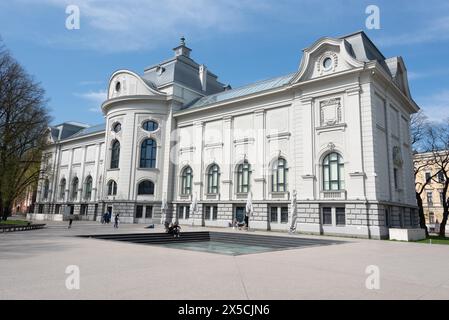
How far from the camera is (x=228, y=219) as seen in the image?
34.4 m

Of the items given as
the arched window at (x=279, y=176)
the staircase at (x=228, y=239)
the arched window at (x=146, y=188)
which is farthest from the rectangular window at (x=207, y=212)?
the staircase at (x=228, y=239)

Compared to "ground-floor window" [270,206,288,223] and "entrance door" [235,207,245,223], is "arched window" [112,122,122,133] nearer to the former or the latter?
"entrance door" [235,207,245,223]

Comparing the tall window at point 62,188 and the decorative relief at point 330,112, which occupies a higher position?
the decorative relief at point 330,112

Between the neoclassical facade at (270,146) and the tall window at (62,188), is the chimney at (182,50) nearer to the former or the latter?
the neoclassical facade at (270,146)

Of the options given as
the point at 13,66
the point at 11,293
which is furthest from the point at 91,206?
the point at 11,293

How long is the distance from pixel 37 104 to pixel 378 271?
29976 mm

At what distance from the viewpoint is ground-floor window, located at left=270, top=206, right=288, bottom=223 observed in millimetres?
30734

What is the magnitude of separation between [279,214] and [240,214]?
4877mm

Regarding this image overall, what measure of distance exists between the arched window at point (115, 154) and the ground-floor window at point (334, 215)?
27685mm

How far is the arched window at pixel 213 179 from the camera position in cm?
3691

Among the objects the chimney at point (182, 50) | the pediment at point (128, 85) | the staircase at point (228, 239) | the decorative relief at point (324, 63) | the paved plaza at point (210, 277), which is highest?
the chimney at point (182, 50)

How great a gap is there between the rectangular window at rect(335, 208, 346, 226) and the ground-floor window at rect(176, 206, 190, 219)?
17.9 meters

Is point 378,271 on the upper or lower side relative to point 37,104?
lower
